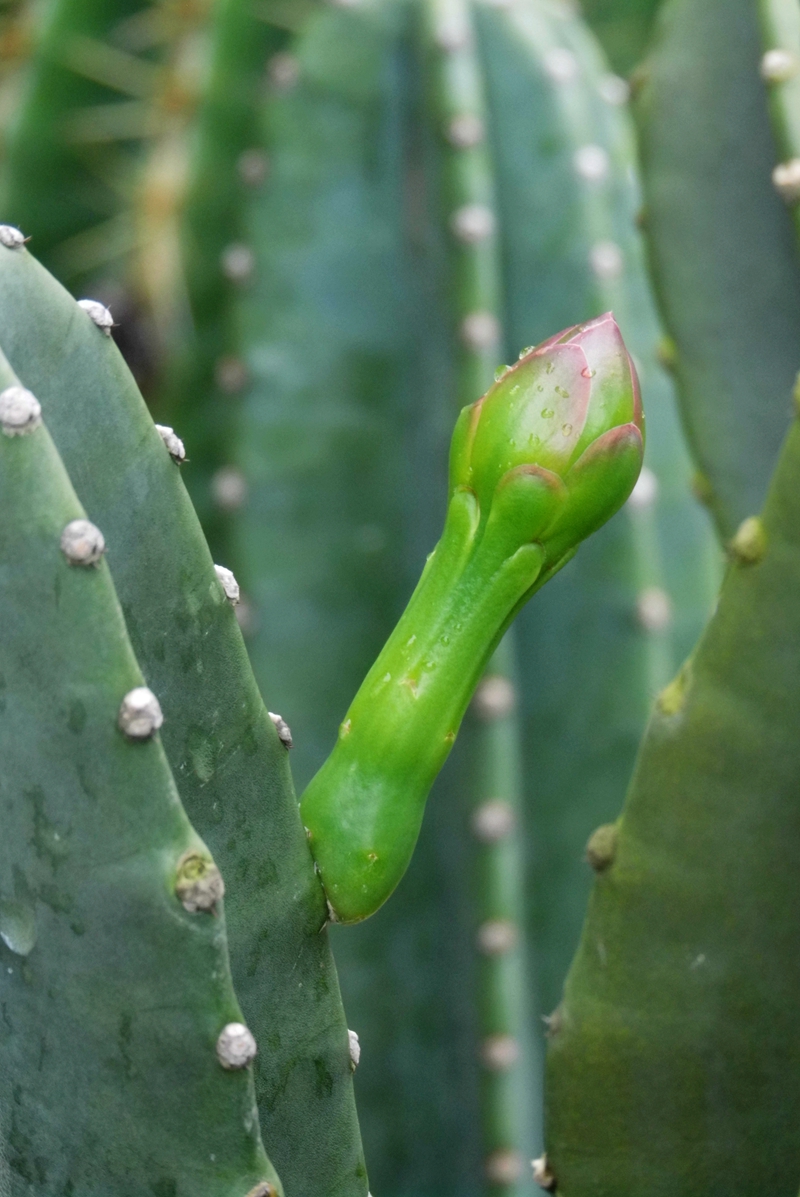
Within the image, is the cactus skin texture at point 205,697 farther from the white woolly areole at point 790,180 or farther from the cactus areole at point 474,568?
the white woolly areole at point 790,180

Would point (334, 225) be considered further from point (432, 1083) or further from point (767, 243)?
point (432, 1083)

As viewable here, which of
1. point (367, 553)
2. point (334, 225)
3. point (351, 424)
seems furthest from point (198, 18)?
point (367, 553)

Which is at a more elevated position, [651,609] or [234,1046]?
[234,1046]

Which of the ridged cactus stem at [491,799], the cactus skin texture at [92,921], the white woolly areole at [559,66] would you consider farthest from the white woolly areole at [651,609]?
the cactus skin texture at [92,921]

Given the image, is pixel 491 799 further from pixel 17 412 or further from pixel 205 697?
pixel 17 412

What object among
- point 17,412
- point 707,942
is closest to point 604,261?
point 707,942
